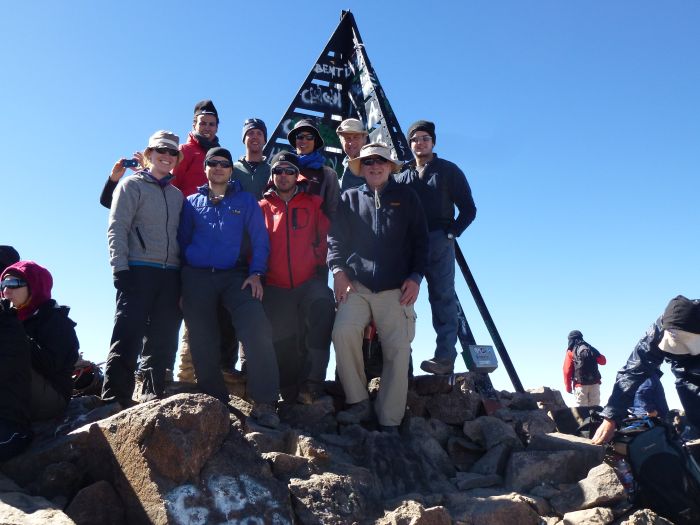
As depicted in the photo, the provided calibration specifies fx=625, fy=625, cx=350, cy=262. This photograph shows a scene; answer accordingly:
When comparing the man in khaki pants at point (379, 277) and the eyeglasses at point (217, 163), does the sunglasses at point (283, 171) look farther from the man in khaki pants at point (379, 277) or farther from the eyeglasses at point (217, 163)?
the man in khaki pants at point (379, 277)

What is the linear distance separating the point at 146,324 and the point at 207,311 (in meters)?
0.56

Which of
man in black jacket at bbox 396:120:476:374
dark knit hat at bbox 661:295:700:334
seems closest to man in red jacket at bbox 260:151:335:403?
man in black jacket at bbox 396:120:476:374

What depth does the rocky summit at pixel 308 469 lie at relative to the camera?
144 inches

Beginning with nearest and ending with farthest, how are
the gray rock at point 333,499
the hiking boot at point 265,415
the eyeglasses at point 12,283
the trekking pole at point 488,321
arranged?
the gray rock at point 333,499 → the eyeglasses at point 12,283 → the hiking boot at point 265,415 → the trekking pole at point 488,321

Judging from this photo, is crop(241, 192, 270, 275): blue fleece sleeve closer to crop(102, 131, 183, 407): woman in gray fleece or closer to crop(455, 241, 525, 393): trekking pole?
crop(102, 131, 183, 407): woman in gray fleece

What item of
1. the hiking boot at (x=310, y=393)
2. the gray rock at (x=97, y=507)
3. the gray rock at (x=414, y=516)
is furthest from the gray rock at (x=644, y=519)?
the gray rock at (x=97, y=507)

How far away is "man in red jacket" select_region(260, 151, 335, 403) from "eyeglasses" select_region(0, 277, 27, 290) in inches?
82.1

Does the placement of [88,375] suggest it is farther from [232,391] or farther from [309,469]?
[309,469]

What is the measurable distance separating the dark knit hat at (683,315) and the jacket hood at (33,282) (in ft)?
17.3

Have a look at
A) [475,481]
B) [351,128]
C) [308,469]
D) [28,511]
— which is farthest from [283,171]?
[28,511]

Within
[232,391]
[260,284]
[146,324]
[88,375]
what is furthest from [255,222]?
[88,375]

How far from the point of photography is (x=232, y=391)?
6.19m

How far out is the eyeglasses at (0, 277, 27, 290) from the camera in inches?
192

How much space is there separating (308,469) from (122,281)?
2.28 metres
